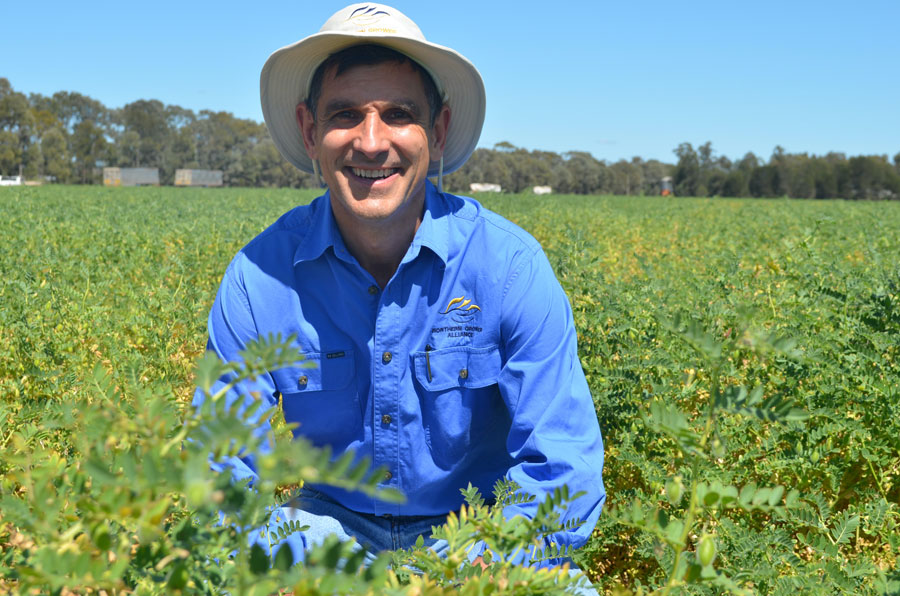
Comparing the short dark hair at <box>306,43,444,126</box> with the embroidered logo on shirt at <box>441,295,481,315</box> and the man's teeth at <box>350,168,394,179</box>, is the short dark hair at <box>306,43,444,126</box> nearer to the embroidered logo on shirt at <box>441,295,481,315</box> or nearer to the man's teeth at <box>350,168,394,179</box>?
the man's teeth at <box>350,168,394,179</box>

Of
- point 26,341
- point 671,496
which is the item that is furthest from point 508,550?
point 26,341

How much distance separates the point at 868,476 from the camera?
3318 millimetres

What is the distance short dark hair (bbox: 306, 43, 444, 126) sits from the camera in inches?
96.6

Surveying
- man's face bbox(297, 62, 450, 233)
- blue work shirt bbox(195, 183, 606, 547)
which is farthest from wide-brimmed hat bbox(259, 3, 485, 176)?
blue work shirt bbox(195, 183, 606, 547)

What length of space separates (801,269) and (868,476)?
152 centimetres

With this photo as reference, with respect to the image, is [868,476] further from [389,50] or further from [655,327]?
[389,50]

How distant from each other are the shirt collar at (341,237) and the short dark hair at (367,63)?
1.10ft

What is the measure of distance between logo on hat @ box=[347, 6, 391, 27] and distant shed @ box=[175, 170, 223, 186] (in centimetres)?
9596

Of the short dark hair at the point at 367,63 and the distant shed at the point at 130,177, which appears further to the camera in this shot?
the distant shed at the point at 130,177

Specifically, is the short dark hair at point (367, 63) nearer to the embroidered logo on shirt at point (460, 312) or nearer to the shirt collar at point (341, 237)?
the shirt collar at point (341, 237)

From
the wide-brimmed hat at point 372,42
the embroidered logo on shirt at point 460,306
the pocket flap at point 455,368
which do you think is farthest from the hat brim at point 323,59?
the pocket flap at point 455,368

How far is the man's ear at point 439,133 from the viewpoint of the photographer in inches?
107

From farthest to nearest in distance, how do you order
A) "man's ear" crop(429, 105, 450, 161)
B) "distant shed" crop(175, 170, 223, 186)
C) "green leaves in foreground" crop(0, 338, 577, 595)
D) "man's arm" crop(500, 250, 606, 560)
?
"distant shed" crop(175, 170, 223, 186), "man's ear" crop(429, 105, 450, 161), "man's arm" crop(500, 250, 606, 560), "green leaves in foreground" crop(0, 338, 577, 595)

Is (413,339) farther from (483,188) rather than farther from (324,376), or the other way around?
(483,188)
